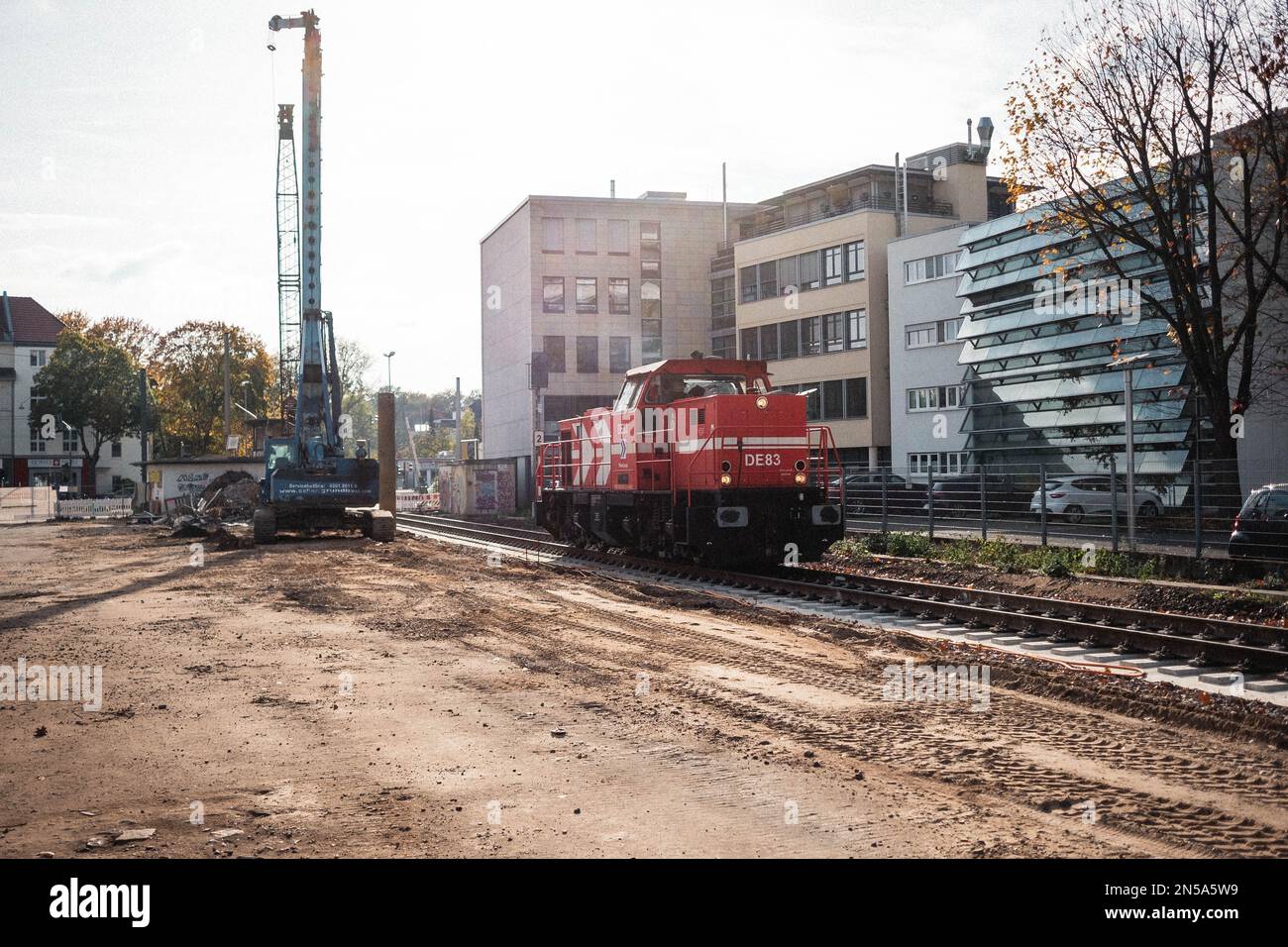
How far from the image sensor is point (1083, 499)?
24016 mm

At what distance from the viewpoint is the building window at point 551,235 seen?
61.8 m

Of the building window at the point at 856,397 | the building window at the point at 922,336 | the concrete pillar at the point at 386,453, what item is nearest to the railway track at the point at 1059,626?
the concrete pillar at the point at 386,453

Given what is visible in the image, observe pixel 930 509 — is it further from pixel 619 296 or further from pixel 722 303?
pixel 722 303

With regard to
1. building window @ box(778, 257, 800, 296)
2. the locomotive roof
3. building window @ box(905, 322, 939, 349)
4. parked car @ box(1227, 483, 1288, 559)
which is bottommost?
parked car @ box(1227, 483, 1288, 559)

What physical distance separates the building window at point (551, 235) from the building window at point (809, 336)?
16.2 m

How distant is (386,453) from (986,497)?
2632cm

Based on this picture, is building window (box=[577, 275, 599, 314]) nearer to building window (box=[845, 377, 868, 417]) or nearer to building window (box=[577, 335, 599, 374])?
building window (box=[577, 335, 599, 374])

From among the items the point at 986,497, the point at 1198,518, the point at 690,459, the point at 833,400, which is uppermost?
the point at 833,400

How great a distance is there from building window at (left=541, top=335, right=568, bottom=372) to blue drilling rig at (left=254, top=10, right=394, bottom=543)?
30761 mm

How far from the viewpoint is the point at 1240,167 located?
77.2ft

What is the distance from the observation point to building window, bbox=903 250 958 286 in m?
46.0

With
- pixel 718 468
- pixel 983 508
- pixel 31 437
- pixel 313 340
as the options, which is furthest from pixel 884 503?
pixel 31 437

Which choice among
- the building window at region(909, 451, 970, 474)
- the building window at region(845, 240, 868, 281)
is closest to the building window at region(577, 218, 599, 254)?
the building window at region(845, 240, 868, 281)

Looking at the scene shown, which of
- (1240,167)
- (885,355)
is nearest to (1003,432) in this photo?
(885,355)
